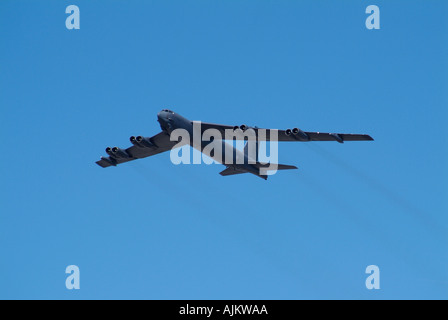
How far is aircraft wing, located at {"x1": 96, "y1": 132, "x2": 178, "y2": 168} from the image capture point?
53688mm

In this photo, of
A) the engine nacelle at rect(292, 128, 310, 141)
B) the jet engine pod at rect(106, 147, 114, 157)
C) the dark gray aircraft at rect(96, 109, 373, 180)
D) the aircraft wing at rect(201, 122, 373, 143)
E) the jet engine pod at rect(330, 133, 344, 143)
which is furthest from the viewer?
the jet engine pod at rect(106, 147, 114, 157)

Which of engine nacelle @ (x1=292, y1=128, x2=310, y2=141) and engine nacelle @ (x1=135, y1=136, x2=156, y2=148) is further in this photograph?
engine nacelle @ (x1=135, y1=136, x2=156, y2=148)

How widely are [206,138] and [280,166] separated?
597cm

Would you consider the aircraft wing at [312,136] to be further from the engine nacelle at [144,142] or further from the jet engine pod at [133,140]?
the jet engine pod at [133,140]

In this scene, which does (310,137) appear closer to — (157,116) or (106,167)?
(157,116)

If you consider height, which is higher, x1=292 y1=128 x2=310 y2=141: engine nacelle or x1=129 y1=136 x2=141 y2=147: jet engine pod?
x1=129 y1=136 x2=141 y2=147: jet engine pod

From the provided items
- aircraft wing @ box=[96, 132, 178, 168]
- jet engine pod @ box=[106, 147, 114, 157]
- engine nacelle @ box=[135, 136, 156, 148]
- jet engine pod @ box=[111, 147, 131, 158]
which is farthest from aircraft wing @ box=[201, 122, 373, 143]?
jet engine pod @ box=[106, 147, 114, 157]

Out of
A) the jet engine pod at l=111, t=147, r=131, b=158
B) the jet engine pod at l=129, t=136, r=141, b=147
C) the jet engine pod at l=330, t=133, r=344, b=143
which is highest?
the jet engine pod at l=129, t=136, r=141, b=147

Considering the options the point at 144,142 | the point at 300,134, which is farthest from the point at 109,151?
the point at 300,134

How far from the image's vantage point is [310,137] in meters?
49.0

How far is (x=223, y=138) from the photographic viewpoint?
2031 inches

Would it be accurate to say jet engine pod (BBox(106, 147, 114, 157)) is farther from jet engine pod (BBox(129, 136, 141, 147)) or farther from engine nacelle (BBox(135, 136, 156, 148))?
engine nacelle (BBox(135, 136, 156, 148))
